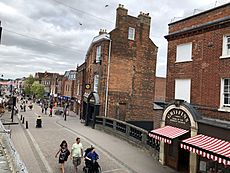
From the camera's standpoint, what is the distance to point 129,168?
43.8 feet

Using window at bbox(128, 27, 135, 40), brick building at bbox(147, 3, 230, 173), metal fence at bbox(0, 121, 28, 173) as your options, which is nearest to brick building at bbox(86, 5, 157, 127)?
window at bbox(128, 27, 135, 40)

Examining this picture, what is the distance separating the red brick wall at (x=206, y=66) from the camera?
12.6 m

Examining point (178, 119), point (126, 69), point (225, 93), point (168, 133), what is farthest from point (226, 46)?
point (126, 69)

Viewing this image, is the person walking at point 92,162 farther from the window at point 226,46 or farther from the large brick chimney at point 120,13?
the large brick chimney at point 120,13

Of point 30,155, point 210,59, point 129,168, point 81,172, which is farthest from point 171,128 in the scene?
point 30,155

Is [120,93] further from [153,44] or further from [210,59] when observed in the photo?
[210,59]

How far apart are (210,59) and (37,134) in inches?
601

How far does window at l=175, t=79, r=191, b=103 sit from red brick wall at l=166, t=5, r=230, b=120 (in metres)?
0.29

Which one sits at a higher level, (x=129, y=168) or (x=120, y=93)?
(x=120, y=93)

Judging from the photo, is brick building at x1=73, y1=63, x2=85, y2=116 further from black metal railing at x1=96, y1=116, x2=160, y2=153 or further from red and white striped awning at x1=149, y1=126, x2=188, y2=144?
red and white striped awning at x1=149, y1=126, x2=188, y2=144

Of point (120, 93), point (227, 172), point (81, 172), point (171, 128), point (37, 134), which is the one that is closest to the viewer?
→ point (227, 172)

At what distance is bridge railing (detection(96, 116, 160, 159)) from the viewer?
16.7 meters

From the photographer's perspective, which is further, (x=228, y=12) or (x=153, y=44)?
(x=153, y=44)

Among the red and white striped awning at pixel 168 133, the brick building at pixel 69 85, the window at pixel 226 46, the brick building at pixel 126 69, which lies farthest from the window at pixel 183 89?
the brick building at pixel 69 85
